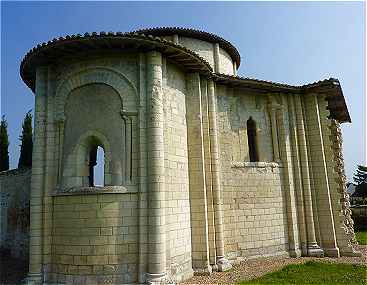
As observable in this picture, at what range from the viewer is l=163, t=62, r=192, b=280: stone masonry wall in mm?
8680

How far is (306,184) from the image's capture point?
12.0 m

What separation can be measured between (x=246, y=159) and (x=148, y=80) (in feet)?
15.8

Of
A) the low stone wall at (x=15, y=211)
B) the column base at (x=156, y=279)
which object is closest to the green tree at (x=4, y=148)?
the low stone wall at (x=15, y=211)

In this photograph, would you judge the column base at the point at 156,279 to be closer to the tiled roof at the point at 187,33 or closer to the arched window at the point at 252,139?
the arched window at the point at 252,139

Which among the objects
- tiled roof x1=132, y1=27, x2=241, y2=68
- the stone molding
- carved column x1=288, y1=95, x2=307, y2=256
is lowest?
carved column x1=288, y1=95, x2=307, y2=256

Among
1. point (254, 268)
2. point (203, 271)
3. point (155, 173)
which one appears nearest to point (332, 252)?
point (254, 268)

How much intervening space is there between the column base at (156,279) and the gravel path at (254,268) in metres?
1.01

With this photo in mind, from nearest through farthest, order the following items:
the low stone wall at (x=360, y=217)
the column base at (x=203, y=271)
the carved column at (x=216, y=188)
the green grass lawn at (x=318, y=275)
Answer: the green grass lawn at (x=318, y=275) → the column base at (x=203, y=271) → the carved column at (x=216, y=188) → the low stone wall at (x=360, y=217)

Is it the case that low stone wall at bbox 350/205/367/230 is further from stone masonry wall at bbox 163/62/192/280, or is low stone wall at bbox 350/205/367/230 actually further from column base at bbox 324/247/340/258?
stone masonry wall at bbox 163/62/192/280

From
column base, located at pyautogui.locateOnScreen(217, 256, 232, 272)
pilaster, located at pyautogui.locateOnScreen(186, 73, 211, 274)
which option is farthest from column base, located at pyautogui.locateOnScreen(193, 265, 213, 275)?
column base, located at pyautogui.locateOnScreen(217, 256, 232, 272)

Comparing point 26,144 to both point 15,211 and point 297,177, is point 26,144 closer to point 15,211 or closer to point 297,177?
point 15,211

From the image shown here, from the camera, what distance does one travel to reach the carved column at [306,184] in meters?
11.5

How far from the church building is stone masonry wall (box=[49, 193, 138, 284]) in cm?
2

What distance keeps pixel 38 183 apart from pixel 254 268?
256 inches
